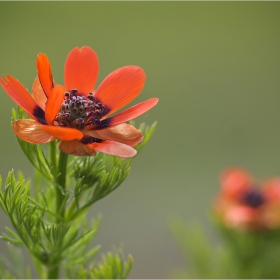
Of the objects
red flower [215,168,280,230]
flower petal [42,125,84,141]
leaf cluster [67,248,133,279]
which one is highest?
flower petal [42,125,84,141]

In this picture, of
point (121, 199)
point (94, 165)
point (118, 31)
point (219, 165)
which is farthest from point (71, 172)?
point (118, 31)

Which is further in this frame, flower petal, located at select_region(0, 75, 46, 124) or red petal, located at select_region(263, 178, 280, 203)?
red petal, located at select_region(263, 178, 280, 203)

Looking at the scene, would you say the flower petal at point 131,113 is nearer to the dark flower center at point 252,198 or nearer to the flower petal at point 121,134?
the flower petal at point 121,134

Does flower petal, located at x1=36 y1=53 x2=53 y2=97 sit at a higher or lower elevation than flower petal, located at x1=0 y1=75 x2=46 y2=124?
higher

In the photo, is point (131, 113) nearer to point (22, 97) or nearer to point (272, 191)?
point (22, 97)

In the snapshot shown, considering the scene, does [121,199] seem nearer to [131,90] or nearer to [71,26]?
[71,26]

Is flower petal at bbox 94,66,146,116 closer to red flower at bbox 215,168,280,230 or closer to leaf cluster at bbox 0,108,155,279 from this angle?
leaf cluster at bbox 0,108,155,279

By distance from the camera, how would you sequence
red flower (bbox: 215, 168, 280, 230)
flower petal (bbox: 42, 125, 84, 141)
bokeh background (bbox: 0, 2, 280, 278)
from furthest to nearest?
bokeh background (bbox: 0, 2, 280, 278) < red flower (bbox: 215, 168, 280, 230) < flower petal (bbox: 42, 125, 84, 141)

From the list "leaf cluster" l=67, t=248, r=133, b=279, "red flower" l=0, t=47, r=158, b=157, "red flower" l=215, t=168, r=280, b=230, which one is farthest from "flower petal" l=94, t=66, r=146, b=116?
"red flower" l=215, t=168, r=280, b=230
